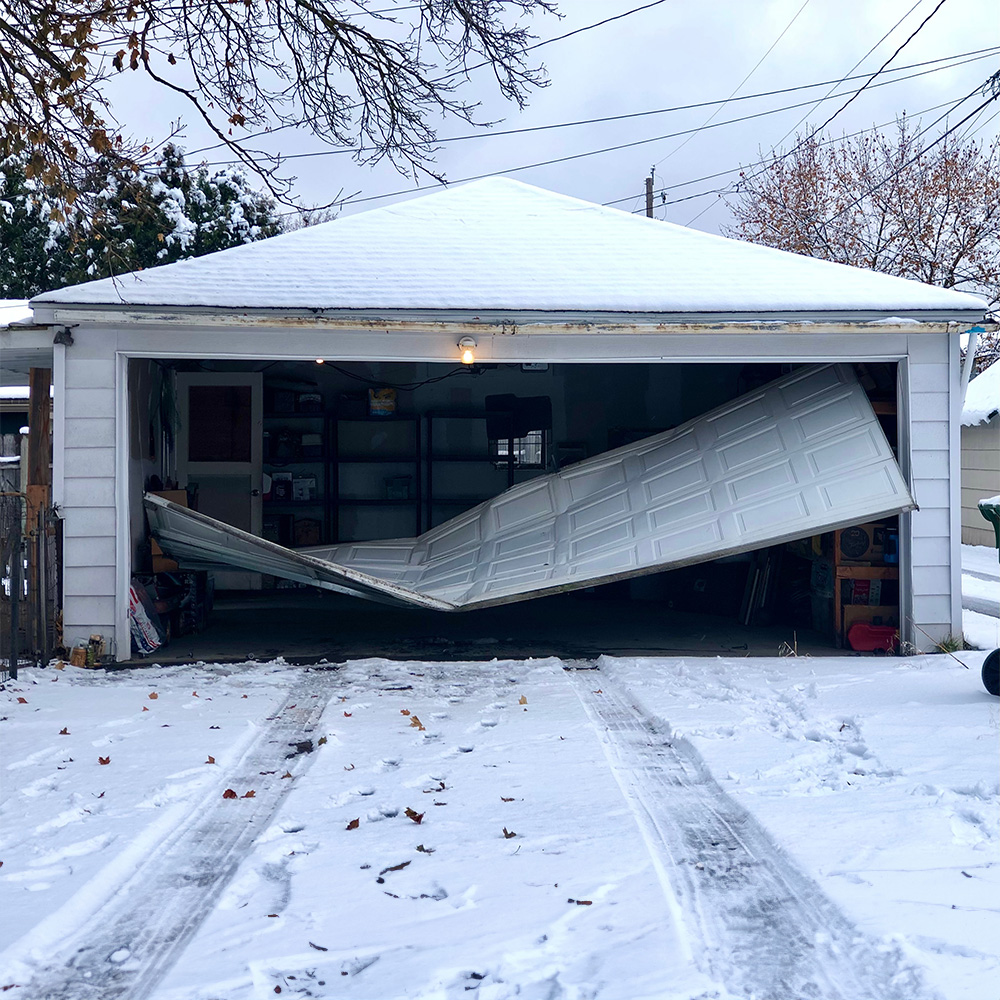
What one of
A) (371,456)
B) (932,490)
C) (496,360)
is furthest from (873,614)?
(371,456)

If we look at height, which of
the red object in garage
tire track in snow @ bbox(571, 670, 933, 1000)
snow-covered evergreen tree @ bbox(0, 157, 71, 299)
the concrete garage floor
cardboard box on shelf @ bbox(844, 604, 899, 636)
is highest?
snow-covered evergreen tree @ bbox(0, 157, 71, 299)

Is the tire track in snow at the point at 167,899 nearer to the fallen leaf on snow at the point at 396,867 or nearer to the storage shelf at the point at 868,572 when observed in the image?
the fallen leaf on snow at the point at 396,867

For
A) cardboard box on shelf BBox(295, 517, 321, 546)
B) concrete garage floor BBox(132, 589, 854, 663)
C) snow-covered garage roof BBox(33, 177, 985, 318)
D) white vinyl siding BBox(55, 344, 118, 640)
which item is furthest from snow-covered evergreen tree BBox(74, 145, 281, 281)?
white vinyl siding BBox(55, 344, 118, 640)

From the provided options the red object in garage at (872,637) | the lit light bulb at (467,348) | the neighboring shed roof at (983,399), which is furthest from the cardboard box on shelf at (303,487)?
the neighboring shed roof at (983,399)

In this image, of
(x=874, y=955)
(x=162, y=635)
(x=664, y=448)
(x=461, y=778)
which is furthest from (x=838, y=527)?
(x=162, y=635)

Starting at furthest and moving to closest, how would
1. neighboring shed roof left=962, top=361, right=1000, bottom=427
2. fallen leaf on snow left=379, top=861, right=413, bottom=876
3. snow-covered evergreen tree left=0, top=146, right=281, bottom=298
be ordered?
1. snow-covered evergreen tree left=0, top=146, right=281, bottom=298
2. neighboring shed roof left=962, top=361, right=1000, bottom=427
3. fallen leaf on snow left=379, top=861, right=413, bottom=876

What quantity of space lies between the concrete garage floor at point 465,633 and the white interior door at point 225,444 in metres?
1.11

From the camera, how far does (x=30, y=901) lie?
9.82ft

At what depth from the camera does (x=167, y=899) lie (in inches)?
120

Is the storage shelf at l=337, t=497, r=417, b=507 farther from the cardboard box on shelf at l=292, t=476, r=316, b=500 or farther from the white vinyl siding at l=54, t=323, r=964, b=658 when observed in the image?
the white vinyl siding at l=54, t=323, r=964, b=658

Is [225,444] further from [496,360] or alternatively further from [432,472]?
[496,360]

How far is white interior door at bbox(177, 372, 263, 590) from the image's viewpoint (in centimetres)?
1089

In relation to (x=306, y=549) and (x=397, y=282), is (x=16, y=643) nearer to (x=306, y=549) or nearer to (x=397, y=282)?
(x=306, y=549)

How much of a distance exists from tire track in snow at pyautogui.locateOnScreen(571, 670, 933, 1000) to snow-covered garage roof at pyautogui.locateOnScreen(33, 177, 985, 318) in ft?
13.4
